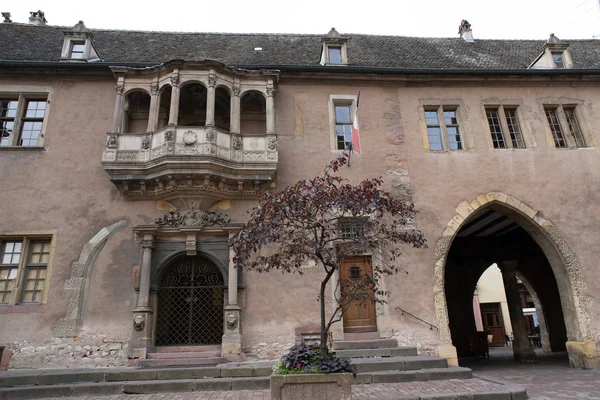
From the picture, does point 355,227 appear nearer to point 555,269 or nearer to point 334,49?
point 555,269

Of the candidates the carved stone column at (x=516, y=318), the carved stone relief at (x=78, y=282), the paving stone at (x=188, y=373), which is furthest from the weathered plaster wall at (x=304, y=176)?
the carved stone column at (x=516, y=318)

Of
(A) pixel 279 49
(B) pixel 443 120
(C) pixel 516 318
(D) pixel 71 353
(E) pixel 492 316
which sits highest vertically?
(A) pixel 279 49

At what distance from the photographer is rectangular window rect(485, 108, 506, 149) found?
502 inches

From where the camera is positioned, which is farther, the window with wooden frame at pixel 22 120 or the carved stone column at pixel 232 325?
the window with wooden frame at pixel 22 120

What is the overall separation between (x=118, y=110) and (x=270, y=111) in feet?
13.9

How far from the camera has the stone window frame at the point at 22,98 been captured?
1154 cm

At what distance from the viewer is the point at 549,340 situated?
17.0 metres

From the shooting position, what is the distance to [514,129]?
42.6ft

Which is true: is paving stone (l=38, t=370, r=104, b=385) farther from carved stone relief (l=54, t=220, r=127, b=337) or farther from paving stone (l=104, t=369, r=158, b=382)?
carved stone relief (l=54, t=220, r=127, b=337)

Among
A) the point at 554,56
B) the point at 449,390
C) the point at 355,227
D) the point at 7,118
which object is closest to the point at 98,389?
the point at 355,227

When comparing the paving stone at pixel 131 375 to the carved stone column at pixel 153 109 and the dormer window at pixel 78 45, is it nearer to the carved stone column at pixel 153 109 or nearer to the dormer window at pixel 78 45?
the carved stone column at pixel 153 109

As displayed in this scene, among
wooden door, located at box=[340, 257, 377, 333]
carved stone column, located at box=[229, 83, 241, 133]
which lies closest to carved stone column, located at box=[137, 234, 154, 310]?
carved stone column, located at box=[229, 83, 241, 133]

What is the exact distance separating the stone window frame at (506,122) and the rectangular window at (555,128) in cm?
92

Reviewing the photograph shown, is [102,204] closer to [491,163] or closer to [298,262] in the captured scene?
[298,262]
